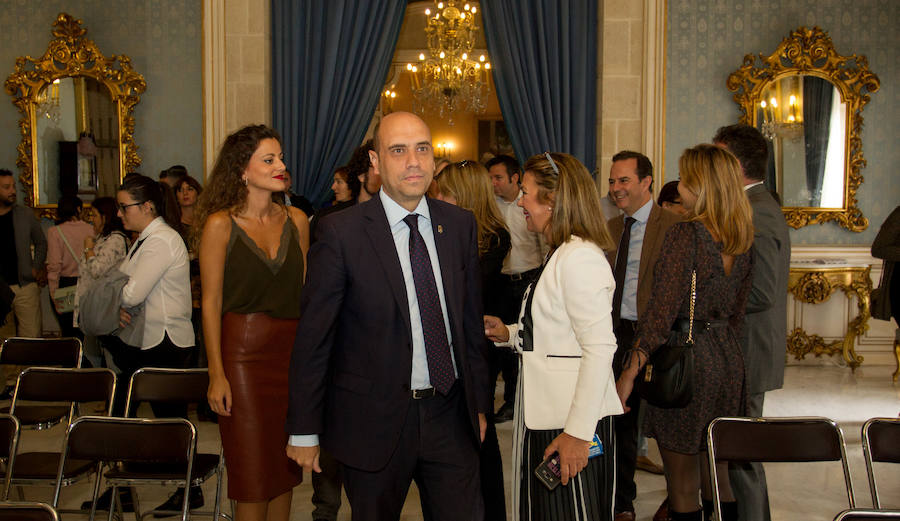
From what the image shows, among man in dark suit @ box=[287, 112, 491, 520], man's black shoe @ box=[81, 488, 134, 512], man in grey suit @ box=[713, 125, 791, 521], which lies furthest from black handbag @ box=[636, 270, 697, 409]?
man's black shoe @ box=[81, 488, 134, 512]

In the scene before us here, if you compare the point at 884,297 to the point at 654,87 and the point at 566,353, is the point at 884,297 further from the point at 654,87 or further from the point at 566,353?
the point at 566,353

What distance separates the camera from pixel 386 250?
84.0 inches

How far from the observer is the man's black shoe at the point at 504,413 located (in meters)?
5.42

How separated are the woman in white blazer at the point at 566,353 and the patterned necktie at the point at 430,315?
308 millimetres

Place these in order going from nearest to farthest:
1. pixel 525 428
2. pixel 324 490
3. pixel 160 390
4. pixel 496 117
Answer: pixel 525 428 → pixel 160 390 → pixel 324 490 → pixel 496 117

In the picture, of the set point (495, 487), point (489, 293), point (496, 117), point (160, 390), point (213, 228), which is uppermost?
point (496, 117)

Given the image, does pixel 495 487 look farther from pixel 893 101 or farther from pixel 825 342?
pixel 893 101

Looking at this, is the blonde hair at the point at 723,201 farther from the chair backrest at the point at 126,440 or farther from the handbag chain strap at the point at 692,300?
the chair backrest at the point at 126,440

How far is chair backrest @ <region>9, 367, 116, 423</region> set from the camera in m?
3.35

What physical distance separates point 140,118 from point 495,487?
551 cm

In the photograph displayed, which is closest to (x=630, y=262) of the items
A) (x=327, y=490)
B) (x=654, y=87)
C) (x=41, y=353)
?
(x=327, y=490)

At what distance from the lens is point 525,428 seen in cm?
241

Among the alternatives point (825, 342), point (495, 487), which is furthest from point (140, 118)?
point (825, 342)

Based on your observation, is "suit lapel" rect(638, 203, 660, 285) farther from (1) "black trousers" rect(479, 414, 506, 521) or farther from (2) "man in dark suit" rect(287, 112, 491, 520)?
(2) "man in dark suit" rect(287, 112, 491, 520)
